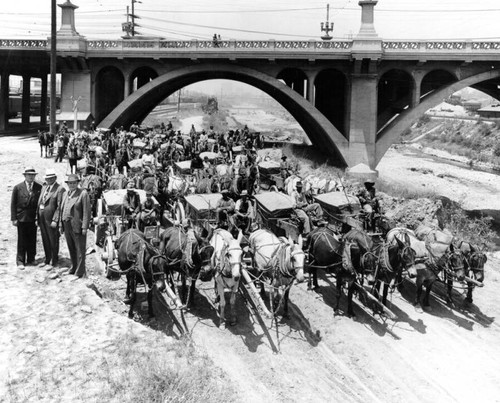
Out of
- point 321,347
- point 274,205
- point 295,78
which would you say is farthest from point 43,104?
point 321,347

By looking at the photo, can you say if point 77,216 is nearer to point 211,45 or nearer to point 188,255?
point 188,255

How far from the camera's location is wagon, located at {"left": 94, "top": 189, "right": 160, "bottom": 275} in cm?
1102

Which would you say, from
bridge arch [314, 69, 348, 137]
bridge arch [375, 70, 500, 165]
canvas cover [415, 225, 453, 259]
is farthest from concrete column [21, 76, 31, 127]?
canvas cover [415, 225, 453, 259]

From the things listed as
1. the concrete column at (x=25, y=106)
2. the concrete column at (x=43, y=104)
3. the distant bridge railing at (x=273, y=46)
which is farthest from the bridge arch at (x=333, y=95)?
the concrete column at (x=43, y=104)

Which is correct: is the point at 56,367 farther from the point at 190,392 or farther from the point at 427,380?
the point at 427,380

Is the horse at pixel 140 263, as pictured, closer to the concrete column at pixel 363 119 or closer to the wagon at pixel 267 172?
the wagon at pixel 267 172

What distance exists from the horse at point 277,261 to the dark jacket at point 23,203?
487 cm

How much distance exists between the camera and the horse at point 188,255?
31.5 ft

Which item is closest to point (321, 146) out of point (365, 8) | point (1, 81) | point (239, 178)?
point (365, 8)

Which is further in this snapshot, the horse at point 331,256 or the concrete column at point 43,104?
the concrete column at point 43,104

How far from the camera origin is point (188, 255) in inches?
375

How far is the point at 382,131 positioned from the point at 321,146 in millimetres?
6558

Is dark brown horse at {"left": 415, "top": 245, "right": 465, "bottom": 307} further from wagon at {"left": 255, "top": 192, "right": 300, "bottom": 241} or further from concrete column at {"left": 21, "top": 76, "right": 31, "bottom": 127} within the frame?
concrete column at {"left": 21, "top": 76, "right": 31, "bottom": 127}

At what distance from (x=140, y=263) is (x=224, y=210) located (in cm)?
299
